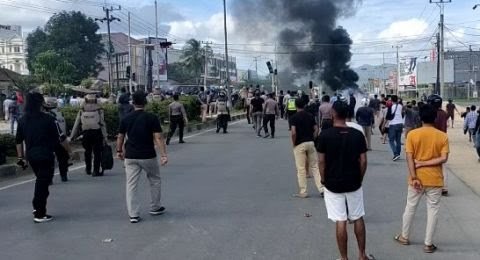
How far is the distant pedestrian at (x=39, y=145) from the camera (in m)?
7.77

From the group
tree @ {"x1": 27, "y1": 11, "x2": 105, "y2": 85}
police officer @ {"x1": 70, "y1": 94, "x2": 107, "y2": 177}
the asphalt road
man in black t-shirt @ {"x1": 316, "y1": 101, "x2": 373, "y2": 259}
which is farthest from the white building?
man in black t-shirt @ {"x1": 316, "y1": 101, "x2": 373, "y2": 259}

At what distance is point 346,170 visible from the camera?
5.48 m

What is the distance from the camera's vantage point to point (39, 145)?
7801 millimetres

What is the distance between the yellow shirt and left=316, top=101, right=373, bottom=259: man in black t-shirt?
862 mm

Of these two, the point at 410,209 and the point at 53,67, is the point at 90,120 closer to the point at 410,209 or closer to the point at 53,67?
the point at 410,209

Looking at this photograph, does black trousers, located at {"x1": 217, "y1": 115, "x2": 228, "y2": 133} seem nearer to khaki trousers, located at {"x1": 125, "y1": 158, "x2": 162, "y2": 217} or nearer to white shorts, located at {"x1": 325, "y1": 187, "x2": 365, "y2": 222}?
khaki trousers, located at {"x1": 125, "y1": 158, "x2": 162, "y2": 217}

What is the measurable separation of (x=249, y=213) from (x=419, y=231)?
2214 millimetres

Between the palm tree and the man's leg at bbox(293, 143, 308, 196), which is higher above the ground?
the palm tree


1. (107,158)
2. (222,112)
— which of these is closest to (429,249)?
Result: (107,158)

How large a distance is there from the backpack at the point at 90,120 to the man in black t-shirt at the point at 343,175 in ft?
23.4

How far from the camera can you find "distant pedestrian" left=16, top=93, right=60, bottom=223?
7.77 metres

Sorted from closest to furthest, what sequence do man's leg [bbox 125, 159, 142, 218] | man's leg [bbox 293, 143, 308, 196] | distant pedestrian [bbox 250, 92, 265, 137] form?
man's leg [bbox 125, 159, 142, 218] < man's leg [bbox 293, 143, 308, 196] < distant pedestrian [bbox 250, 92, 265, 137]

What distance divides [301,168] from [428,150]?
3452mm

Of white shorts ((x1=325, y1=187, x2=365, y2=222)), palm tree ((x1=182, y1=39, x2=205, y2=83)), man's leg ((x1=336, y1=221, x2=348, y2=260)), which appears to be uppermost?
palm tree ((x1=182, y1=39, x2=205, y2=83))
